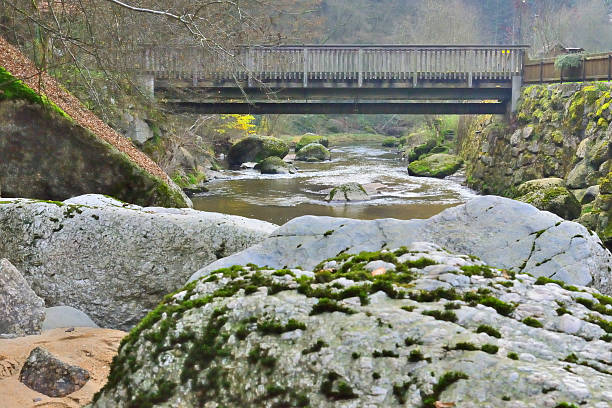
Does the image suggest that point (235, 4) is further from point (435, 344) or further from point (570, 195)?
point (570, 195)


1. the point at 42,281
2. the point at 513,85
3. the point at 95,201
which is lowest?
the point at 42,281

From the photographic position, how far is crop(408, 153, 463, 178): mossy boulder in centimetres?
2580

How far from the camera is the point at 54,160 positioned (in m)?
10.4

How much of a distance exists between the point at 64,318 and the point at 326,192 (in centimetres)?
1461

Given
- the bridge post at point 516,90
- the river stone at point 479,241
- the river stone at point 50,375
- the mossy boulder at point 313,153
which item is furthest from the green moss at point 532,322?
the mossy boulder at point 313,153

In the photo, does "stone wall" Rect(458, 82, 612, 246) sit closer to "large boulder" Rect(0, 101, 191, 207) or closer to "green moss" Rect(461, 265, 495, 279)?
"large boulder" Rect(0, 101, 191, 207)

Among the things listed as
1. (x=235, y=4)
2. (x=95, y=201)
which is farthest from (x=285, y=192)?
(x=235, y=4)

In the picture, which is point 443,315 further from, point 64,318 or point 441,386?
point 64,318

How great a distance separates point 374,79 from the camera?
70.5ft

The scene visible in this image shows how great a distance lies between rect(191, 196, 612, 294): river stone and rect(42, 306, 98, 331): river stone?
2472mm

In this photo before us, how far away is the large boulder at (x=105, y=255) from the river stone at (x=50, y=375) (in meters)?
2.05

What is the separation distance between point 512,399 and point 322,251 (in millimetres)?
2624

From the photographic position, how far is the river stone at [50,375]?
492cm

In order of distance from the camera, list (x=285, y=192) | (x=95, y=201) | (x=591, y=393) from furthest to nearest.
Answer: (x=285, y=192), (x=95, y=201), (x=591, y=393)
